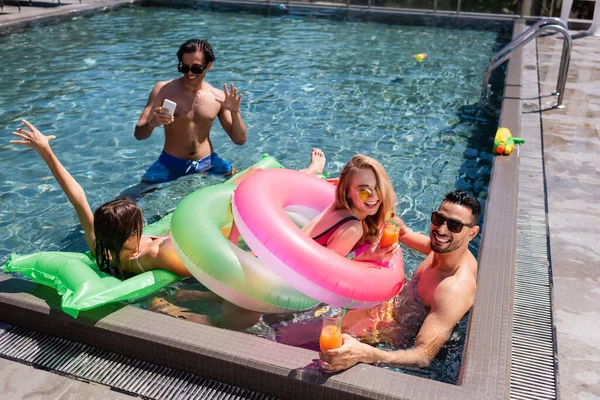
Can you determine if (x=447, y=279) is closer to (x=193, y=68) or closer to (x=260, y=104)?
(x=193, y=68)

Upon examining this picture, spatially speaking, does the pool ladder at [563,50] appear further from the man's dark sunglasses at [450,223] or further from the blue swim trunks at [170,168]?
the man's dark sunglasses at [450,223]

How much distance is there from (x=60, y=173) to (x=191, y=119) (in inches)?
74.2

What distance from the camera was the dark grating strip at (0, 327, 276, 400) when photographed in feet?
10.1

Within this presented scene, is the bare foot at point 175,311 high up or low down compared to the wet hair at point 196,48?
down

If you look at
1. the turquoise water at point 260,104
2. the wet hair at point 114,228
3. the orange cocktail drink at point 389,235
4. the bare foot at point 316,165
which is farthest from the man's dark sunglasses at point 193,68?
the orange cocktail drink at point 389,235

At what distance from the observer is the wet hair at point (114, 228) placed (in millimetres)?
3705

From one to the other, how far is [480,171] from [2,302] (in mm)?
4836

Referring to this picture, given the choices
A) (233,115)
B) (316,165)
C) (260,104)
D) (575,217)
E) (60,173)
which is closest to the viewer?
(60,173)

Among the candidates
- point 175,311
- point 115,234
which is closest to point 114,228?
point 115,234

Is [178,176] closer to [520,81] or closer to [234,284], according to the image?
[234,284]

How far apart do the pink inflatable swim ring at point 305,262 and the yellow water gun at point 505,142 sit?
257cm

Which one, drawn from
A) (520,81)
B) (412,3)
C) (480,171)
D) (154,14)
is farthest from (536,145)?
(154,14)

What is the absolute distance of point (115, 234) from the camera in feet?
12.3

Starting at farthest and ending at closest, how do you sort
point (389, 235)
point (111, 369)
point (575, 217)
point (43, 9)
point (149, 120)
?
point (43, 9)
point (149, 120)
point (575, 217)
point (389, 235)
point (111, 369)
